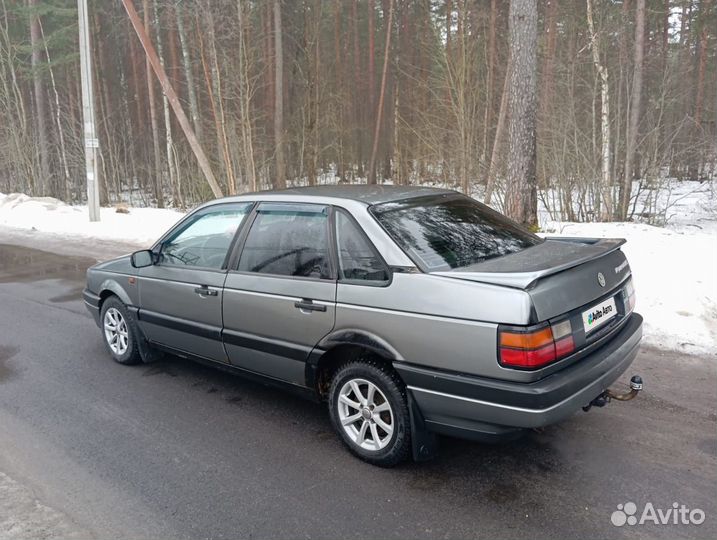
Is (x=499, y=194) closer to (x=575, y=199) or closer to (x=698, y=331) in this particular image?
(x=575, y=199)

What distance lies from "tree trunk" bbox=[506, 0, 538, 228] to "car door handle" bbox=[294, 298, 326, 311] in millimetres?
6965

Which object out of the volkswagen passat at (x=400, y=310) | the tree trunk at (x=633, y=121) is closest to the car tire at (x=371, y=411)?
the volkswagen passat at (x=400, y=310)

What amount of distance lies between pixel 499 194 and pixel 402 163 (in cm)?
1155

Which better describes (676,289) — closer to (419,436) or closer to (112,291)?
(419,436)

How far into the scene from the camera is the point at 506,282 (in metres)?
2.79

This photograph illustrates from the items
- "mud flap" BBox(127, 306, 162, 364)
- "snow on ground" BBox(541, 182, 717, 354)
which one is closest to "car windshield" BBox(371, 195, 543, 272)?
"snow on ground" BBox(541, 182, 717, 354)

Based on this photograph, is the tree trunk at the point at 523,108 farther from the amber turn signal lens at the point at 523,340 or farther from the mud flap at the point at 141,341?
the amber turn signal lens at the point at 523,340

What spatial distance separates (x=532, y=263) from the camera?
3.15 m

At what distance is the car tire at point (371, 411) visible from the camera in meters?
3.12

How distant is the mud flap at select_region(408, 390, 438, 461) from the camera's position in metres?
3.05

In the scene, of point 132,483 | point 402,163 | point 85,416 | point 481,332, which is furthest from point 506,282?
point 402,163

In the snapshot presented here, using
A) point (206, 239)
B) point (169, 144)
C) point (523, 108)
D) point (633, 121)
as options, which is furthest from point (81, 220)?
point (633, 121)

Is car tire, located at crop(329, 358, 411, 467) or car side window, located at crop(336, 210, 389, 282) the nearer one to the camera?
car tire, located at crop(329, 358, 411, 467)

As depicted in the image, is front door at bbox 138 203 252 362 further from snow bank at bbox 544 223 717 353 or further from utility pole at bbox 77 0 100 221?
A: utility pole at bbox 77 0 100 221
